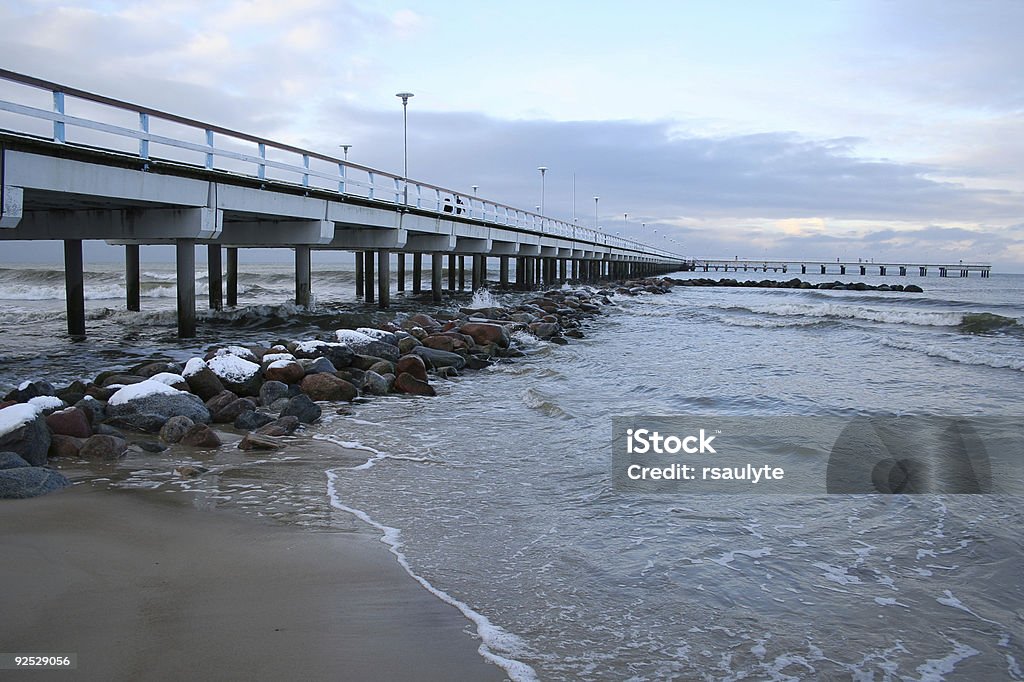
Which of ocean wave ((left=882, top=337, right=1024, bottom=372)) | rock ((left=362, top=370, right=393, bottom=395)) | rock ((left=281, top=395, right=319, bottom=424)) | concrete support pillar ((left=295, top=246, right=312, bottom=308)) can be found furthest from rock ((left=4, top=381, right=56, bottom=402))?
ocean wave ((left=882, top=337, right=1024, bottom=372))

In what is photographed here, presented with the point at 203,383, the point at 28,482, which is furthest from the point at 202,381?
the point at 28,482

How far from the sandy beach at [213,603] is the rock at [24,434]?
3.90 ft

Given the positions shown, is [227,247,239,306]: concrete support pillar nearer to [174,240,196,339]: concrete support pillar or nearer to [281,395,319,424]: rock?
[174,240,196,339]: concrete support pillar

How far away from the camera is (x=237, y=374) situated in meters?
9.36

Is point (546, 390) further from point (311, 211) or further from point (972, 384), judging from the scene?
point (311, 211)

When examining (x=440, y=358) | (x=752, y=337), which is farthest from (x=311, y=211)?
(x=752, y=337)

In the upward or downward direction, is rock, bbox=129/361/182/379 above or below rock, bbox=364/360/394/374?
above

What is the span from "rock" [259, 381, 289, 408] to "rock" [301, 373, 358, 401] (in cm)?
35

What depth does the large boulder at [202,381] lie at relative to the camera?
8797mm

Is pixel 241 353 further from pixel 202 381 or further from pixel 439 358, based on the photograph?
pixel 439 358

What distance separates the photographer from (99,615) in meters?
3.42

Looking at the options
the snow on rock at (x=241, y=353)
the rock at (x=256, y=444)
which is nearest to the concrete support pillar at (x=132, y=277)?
the snow on rock at (x=241, y=353)

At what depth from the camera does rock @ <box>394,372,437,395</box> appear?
10.4 m

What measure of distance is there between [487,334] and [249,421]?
7852mm
